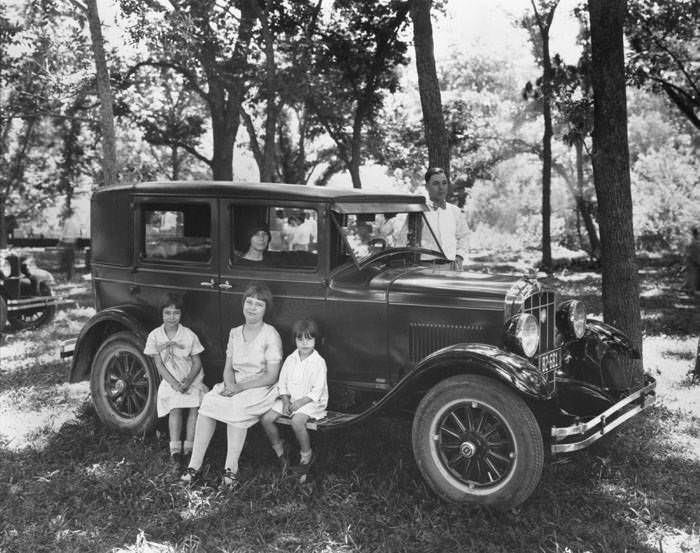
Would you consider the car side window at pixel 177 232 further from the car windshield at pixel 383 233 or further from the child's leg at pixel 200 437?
the child's leg at pixel 200 437

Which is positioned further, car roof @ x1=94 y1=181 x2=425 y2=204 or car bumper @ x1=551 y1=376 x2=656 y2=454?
car roof @ x1=94 y1=181 x2=425 y2=204

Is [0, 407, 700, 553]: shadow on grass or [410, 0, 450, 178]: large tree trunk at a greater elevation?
[410, 0, 450, 178]: large tree trunk

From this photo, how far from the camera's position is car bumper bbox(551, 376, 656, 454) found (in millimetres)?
3895

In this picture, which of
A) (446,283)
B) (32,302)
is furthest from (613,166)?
(32,302)

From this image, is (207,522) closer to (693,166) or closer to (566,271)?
(566,271)

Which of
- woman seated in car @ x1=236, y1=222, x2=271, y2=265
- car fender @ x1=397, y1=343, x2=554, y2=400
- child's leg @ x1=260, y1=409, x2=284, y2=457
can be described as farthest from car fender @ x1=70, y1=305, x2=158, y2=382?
car fender @ x1=397, y1=343, x2=554, y2=400

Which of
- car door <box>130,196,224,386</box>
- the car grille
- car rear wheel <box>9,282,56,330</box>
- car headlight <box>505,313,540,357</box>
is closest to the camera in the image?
car headlight <box>505,313,540,357</box>

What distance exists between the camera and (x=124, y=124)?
68.3 ft

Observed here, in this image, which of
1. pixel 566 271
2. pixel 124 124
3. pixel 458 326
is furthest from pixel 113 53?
pixel 458 326

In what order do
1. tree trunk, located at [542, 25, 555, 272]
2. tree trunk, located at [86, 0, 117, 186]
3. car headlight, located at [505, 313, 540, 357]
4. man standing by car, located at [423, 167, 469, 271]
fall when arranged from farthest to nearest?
tree trunk, located at [542, 25, 555, 272] < tree trunk, located at [86, 0, 117, 186] < man standing by car, located at [423, 167, 469, 271] < car headlight, located at [505, 313, 540, 357]

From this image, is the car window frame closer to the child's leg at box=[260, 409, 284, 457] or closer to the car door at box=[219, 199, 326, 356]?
the car door at box=[219, 199, 326, 356]

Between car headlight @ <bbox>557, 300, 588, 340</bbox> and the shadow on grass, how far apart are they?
2.69 feet

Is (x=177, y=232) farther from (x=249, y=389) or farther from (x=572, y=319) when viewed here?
(x=572, y=319)

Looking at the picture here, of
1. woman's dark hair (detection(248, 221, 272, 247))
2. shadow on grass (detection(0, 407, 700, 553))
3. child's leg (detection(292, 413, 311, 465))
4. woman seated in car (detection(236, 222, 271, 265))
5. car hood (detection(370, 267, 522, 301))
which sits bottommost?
shadow on grass (detection(0, 407, 700, 553))
